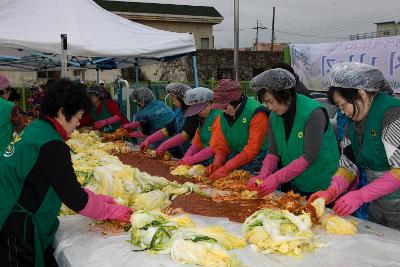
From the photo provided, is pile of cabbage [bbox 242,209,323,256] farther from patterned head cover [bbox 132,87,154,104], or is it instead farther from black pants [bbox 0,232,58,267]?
patterned head cover [bbox 132,87,154,104]

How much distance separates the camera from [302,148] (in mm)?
3203

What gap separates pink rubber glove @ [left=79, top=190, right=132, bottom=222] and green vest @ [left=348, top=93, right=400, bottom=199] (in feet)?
5.10

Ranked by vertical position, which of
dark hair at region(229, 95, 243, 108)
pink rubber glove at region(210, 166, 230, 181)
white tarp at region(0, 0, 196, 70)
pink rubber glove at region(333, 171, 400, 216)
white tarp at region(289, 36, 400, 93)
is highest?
white tarp at region(0, 0, 196, 70)

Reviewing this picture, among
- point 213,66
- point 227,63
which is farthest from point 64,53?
point 227,63

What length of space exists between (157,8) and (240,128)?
28958 mm

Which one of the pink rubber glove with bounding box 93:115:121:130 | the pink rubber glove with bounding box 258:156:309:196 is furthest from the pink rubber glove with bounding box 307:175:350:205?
the pink rubber glove with bounding box 93:115:121:130

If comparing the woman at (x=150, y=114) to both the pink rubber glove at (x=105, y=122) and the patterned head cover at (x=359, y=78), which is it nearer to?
the pink rubber glove at (x=105, y=122)

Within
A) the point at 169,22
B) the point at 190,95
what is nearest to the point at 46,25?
the point at 190,95

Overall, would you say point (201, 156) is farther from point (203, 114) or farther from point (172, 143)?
point (172, 143)

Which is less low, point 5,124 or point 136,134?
point 5,124

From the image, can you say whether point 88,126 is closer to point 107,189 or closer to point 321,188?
point 107,189

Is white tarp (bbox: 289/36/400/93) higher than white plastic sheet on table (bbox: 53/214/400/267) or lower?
higher

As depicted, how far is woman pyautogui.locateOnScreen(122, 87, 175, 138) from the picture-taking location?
6422mm

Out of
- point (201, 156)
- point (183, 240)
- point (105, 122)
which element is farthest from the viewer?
point (105, 122)
